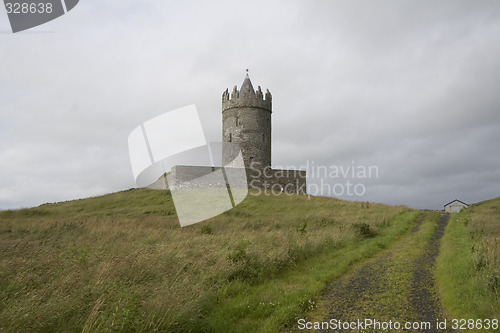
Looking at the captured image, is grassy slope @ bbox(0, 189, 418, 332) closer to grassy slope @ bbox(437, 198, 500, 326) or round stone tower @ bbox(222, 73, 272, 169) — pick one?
grassy slope @ bbox(437, 198, 500, 326)

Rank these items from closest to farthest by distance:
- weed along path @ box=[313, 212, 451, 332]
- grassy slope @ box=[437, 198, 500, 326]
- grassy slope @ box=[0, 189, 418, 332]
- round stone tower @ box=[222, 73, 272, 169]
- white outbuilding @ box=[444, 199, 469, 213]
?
grassy slope @ box=[0, 189, 418, 332], weed along path @ box=[313, 212, 451, 332], grassy slope @ box=[437, 198, 500, 326], round stone tower @ box=[222, 73, 272, 169], white outbuilding @ box=[444, 199, 469, 213]

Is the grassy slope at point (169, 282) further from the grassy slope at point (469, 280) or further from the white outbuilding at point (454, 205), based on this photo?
the white outbuilding at point (454, 205)

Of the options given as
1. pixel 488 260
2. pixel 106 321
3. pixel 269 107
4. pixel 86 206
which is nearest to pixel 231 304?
pixel 106 321

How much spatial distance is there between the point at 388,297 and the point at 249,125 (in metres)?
31.9

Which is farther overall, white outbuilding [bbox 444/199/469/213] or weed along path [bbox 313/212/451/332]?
white outbuilding [bbox 444/199/469/213]

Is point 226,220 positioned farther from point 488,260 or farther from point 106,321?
point 106,321

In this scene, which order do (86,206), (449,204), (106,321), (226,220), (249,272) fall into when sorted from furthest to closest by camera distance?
1. (449,204)
2. (86,206)
3. (226,220)
4. (249,272)
5. (106,321)

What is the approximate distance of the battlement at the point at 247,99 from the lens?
1500 inches

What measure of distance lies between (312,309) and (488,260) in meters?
5.10

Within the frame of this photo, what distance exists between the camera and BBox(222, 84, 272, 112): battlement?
38.1 m

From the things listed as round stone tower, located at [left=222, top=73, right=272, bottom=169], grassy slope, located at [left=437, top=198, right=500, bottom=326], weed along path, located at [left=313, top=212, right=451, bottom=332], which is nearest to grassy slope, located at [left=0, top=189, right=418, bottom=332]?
weed along path, located at [left=313, top=212, right=451, bottom=332]

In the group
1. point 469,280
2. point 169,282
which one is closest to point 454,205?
point 469,280

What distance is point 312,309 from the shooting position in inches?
257

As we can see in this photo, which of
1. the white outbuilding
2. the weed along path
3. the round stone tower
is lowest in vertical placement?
the weed along path
